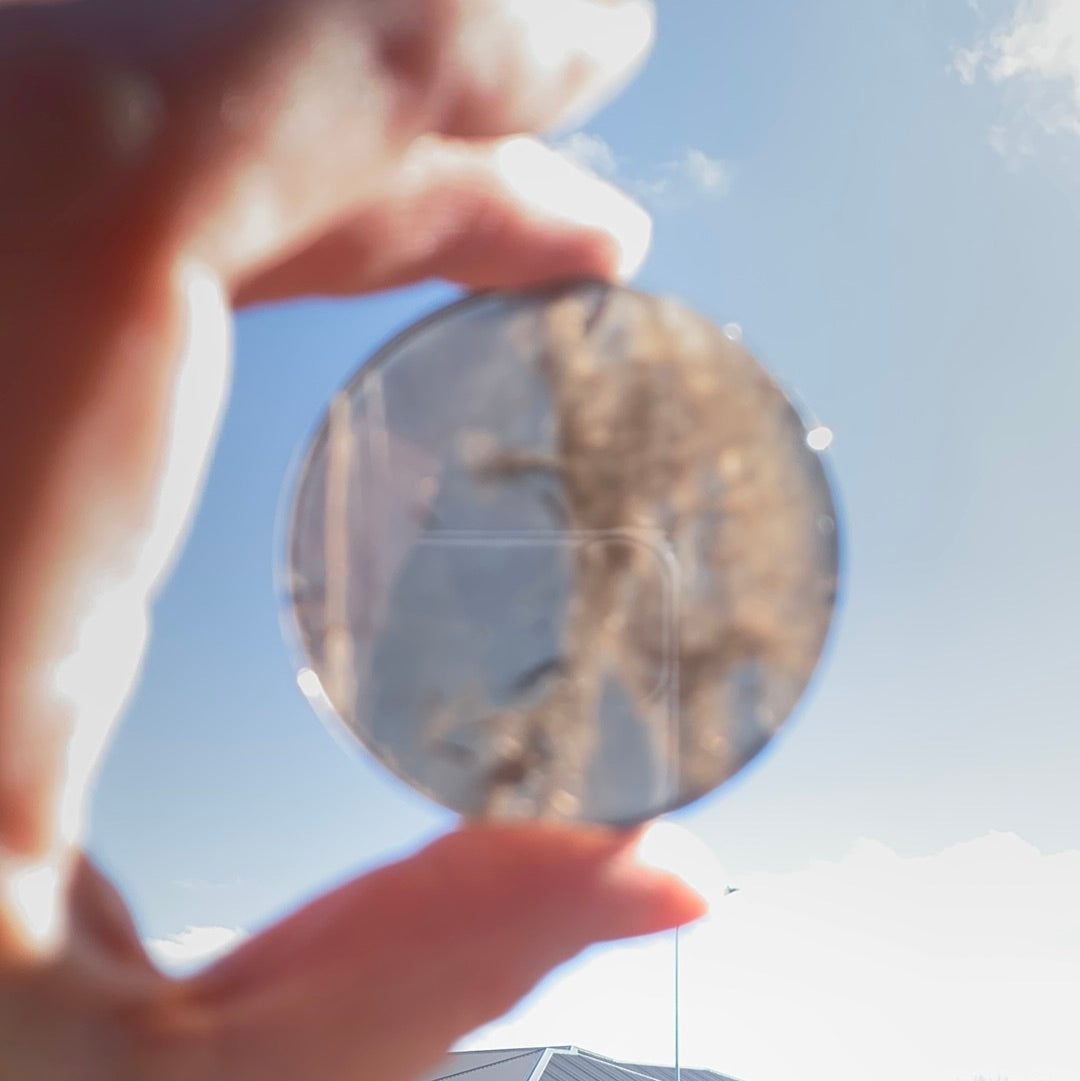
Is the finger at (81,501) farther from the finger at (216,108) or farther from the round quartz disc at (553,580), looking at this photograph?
the round quartz disc at (553,580)

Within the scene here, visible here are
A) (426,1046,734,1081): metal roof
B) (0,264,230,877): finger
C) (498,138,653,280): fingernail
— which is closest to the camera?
(0,264,230,877): finger

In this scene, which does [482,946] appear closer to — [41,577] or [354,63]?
[41,577]

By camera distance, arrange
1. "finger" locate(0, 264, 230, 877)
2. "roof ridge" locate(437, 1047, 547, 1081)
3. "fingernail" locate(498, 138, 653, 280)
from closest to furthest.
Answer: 1. "finger" locate(0, 264, 230, 877)
2. "fingernail" locate(498, 138, 653, 280)
3. "roof ridge" locate(437, 1047, 547, 1081)

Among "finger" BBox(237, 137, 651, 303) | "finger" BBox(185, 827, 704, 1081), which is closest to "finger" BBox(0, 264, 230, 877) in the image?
"finger" BBox(185, 827, 704, 1081)

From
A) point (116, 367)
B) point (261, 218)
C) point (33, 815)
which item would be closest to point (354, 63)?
point (261, 218)

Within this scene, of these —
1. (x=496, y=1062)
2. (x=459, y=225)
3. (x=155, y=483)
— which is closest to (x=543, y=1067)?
(x=496, y=1062)

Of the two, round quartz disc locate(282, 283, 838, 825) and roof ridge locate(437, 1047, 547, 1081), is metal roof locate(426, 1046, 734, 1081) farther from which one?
round quartz disc locate(282, 283, 838, 825)
